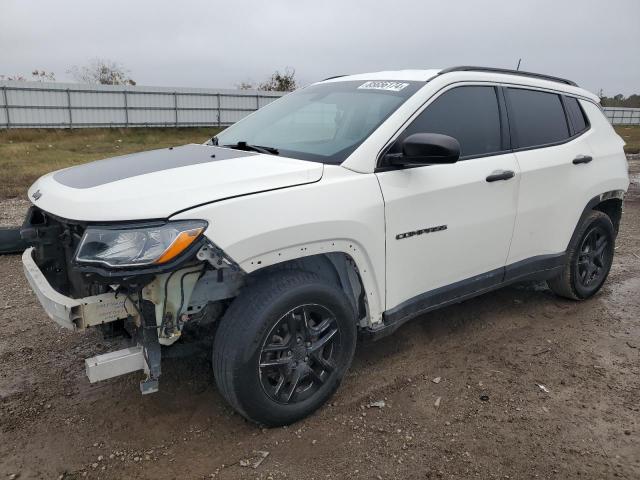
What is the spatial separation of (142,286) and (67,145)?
72.0 ft

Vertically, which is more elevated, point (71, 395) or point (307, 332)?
point (307, 332)

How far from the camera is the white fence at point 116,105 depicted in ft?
76.0

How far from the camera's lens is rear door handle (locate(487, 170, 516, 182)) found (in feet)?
11.7

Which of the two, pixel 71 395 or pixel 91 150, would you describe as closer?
pixel 71 395

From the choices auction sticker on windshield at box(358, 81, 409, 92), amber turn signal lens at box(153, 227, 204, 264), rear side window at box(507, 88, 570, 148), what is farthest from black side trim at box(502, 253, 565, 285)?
amber turn signal lens at box(153, 227, 204, 264)

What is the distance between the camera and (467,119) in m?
3.63

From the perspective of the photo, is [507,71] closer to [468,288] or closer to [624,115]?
[468,288]

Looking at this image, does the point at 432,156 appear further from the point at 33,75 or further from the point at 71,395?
the point at 33,75

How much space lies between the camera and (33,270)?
2.90 metres

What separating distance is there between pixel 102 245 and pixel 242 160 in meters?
0.95

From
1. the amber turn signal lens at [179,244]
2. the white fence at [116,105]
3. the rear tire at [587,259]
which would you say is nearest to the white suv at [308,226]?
the amber turn signal lens at [179,244]

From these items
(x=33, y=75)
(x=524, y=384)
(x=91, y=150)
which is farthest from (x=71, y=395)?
(x=33, y=75)

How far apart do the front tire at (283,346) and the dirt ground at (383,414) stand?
0.19 meters

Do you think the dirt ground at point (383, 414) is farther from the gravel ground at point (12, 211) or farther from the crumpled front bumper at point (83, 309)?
the gravel ground at point (12, 211)
